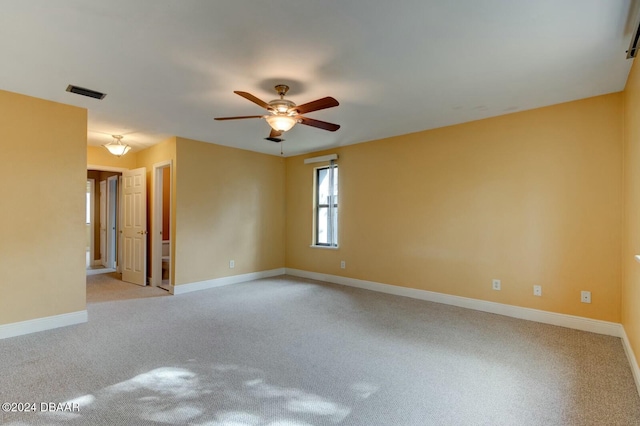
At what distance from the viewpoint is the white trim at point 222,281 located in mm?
4903

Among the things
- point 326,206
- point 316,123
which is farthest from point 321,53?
point 326,206

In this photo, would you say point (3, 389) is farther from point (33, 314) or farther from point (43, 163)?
point (43, 163)

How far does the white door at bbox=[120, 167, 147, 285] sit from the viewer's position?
545 centimetres

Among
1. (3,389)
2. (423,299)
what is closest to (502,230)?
(423,299)

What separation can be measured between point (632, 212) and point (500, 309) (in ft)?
5.86

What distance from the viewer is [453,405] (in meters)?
2.00

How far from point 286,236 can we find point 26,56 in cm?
477

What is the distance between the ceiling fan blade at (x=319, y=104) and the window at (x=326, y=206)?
298 cm

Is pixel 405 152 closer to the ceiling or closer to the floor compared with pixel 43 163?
closer to the ceiling

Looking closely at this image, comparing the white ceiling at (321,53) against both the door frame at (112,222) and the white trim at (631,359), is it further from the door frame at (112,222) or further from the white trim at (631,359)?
the door frame at (112,222)

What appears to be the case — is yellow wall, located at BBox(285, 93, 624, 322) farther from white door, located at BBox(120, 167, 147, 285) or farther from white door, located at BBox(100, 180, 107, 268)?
white door, located at BBox(100, 180, 107, 268)

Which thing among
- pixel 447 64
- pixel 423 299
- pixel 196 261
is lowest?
pixel 423 299

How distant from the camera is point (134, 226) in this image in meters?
5.65

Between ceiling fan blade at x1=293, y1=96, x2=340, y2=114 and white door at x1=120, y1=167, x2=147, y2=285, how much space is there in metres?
3.98
